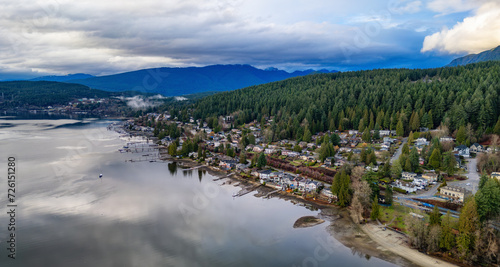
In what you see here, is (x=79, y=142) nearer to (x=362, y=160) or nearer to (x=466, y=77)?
(x=362, y=160)

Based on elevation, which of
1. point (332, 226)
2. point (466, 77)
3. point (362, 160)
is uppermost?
point (466, 77)

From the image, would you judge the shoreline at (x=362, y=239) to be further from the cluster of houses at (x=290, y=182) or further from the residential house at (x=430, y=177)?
the residential house at (x=430, y=177)

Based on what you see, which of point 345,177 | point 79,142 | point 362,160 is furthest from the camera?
point 79,142

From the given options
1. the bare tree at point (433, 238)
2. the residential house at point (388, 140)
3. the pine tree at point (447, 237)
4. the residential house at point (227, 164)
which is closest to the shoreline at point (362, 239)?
the bare tree at point (433, 238)

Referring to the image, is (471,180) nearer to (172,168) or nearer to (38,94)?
(172,168)

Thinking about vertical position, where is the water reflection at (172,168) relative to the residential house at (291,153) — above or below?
below

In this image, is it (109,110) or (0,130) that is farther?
(109,110)

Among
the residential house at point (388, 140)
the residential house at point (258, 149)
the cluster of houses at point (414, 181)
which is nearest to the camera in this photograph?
the cluster of houses at point (414, 181)

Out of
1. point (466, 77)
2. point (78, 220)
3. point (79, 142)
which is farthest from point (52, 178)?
point (466, 77)
